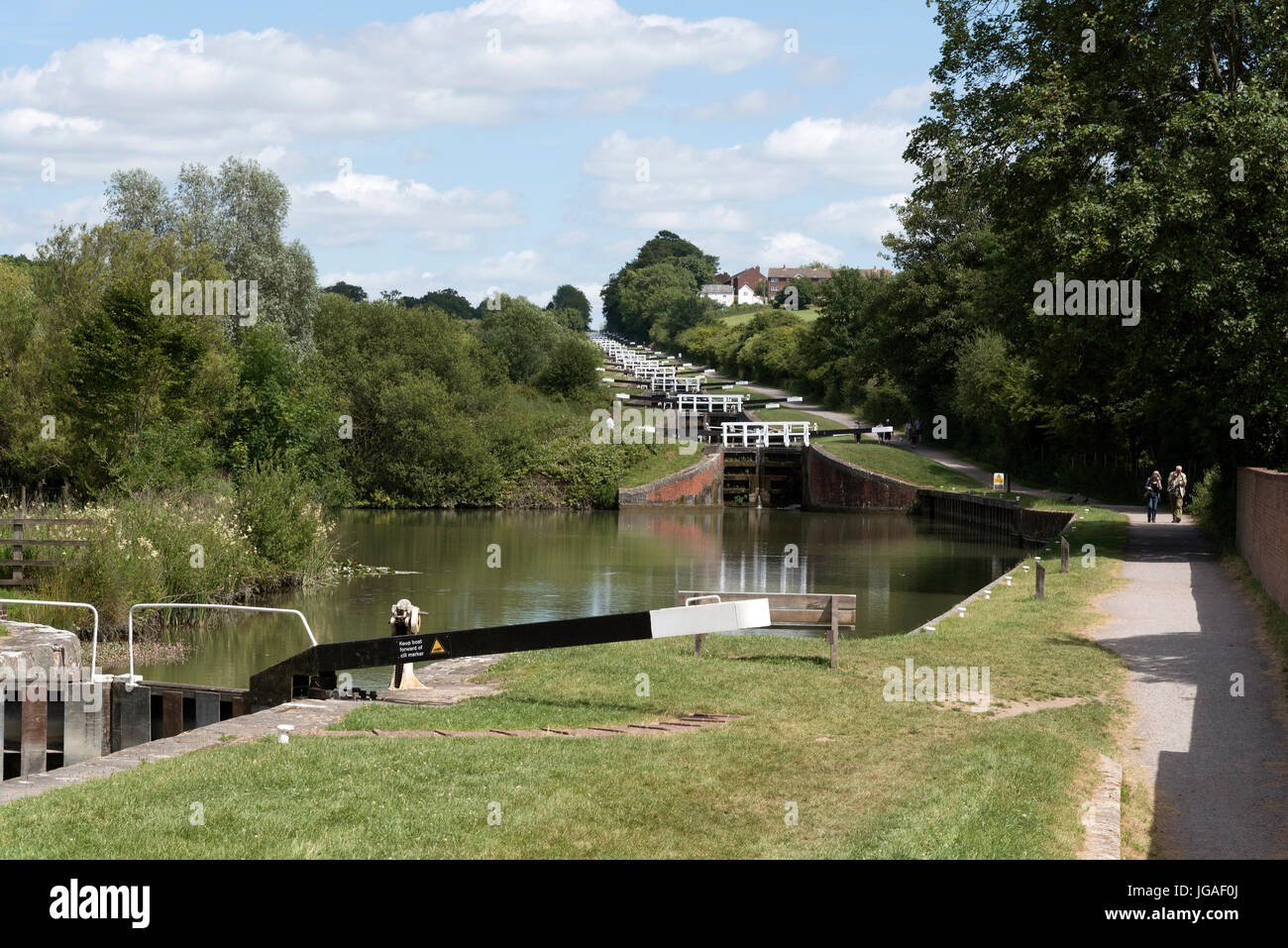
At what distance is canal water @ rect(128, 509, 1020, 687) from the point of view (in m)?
22.7

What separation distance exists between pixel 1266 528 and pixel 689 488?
124 ft

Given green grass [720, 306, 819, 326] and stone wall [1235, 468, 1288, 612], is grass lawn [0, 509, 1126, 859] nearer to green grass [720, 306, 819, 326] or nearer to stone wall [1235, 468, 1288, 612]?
stone wall [1235, 468, 1288, 612]

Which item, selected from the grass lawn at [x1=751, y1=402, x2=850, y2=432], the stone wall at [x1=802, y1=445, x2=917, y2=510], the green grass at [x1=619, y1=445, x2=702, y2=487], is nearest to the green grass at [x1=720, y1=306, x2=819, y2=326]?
the grass lawn at [x1=751, y1=402, x2=850, y2=432]

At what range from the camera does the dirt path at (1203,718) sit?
27.3ft

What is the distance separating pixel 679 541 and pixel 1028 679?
28387 millimetres

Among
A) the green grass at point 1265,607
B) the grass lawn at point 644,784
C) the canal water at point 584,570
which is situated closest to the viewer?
the grass lawn at point 644,784

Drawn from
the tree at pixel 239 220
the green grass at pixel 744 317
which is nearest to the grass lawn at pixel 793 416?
the tree at pixel 239 220

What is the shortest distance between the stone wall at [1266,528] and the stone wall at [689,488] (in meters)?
32.2

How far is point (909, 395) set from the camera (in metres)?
65.9

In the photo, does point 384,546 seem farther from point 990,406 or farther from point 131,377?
point 990,406

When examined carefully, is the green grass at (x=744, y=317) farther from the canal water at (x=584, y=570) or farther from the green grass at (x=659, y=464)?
the canal water at (x=584, y=570)

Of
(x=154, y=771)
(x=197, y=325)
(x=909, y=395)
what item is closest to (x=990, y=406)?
(x=909, y=395)

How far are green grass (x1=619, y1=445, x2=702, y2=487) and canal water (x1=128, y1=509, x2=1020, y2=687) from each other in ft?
12.2

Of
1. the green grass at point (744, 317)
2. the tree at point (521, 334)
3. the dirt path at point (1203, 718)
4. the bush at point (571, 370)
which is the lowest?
the dirt path at point (1203, 718)
